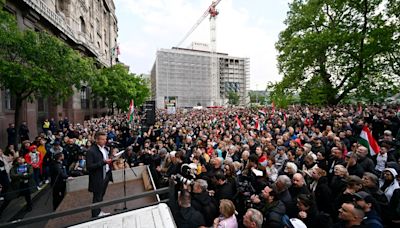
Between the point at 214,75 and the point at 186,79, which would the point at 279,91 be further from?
the point at 214,75

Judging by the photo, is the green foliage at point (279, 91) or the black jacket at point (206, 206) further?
the green foliage at point (279, 91)

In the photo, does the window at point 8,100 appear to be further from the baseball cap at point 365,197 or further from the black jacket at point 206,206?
the baseball cap at point 365,197

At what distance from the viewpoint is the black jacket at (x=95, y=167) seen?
4594mm

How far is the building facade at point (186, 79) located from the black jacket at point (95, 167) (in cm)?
8973

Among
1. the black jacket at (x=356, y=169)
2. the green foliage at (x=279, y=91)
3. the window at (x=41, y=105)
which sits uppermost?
the green foliage at (x=279, y=91)

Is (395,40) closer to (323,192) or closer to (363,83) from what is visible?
(363,83)

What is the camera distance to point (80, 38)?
26.6 m

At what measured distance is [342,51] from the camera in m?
20.5

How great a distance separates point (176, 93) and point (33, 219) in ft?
346

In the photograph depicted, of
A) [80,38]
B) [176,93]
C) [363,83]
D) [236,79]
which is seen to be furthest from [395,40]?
[236,79]

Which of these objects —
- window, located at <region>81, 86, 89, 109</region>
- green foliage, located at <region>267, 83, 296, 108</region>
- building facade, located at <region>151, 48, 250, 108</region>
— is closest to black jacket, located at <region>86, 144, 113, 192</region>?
green foliage, located at <region>267, 83, 296, 108</region>

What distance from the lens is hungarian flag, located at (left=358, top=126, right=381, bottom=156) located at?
701cm

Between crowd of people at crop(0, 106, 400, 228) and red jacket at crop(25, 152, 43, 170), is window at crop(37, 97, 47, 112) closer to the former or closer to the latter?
crowd of people at crop(0, 106, 400, 228)

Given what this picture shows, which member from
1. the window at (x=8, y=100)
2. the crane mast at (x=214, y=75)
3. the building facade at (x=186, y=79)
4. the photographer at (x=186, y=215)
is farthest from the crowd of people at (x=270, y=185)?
the crane mast at (x=214, y=75)
